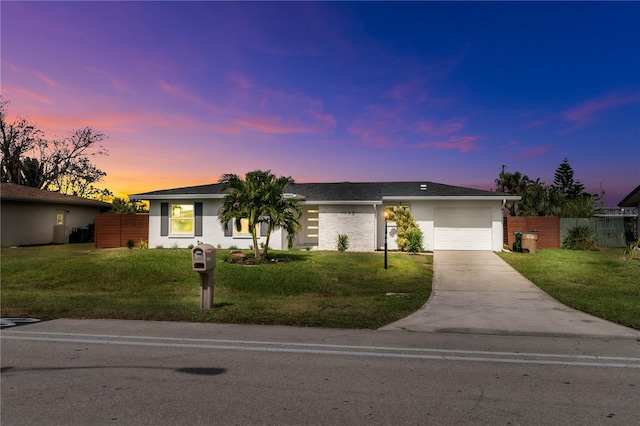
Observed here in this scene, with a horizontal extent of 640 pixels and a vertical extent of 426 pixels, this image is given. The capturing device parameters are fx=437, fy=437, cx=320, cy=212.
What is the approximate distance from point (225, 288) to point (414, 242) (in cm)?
1064

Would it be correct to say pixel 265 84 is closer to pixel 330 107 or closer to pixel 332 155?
pixel 330 107

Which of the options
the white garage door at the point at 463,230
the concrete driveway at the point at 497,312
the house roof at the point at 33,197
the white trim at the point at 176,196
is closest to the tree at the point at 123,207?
the house roof at the point at 33,197

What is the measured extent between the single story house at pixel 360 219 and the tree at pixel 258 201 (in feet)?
15.2

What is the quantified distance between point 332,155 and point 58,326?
798 inches

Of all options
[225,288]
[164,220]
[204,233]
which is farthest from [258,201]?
[164,220]

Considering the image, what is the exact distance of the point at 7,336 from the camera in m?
6.78

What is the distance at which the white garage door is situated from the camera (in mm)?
22141

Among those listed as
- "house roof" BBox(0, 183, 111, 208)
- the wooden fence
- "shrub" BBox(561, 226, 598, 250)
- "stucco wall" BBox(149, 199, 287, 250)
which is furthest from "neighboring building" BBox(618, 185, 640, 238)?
"house roof" BBox(0, 183, 111, 208)

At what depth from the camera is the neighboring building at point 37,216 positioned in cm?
2533

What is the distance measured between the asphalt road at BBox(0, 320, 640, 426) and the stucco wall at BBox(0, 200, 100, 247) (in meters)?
22.5

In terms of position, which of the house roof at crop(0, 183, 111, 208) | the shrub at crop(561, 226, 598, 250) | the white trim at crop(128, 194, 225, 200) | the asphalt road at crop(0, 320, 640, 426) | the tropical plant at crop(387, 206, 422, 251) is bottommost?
the asphalt road at crop(0, 320, 640, 426)

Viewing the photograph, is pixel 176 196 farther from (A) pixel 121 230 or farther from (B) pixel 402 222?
(B) pixel 402 222

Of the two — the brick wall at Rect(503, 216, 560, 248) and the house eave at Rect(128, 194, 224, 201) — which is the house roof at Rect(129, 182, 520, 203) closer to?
the house eave at Rect(128, 194, 224, 201)

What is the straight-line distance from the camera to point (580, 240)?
78.3 feet
